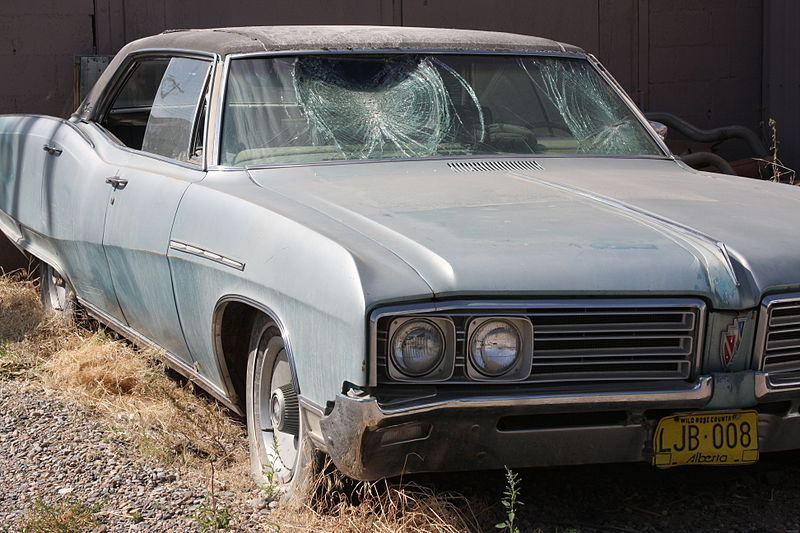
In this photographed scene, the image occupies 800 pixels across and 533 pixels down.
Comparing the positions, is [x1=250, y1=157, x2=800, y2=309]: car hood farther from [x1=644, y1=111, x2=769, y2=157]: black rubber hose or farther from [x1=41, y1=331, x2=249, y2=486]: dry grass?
[x1=644, y1=111, x2=769, y2=157]: black rubber hose

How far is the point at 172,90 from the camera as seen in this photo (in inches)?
178

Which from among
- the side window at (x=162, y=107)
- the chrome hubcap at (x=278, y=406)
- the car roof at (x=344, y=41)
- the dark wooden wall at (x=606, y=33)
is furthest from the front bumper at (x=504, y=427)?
the dark wooden wall at (x=606, y=33)

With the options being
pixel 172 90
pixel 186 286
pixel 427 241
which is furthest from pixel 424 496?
pixel 172 90

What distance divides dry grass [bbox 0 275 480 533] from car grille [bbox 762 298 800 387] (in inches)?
35.8

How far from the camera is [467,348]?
2.81 meters

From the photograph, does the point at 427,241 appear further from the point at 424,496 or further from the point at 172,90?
the point at 172,90

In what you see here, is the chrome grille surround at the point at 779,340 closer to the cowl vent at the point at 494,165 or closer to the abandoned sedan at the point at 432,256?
the abandoned sedan at the point at 432,256

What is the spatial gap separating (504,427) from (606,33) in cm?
724

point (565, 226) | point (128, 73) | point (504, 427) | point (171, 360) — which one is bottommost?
point (171, 360)

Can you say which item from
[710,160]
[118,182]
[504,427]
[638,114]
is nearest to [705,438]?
[504,427]

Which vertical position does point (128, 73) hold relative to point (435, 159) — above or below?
above

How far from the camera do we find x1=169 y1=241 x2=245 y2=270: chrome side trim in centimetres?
336

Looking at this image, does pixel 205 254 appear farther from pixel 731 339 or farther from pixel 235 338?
pixel 731 339

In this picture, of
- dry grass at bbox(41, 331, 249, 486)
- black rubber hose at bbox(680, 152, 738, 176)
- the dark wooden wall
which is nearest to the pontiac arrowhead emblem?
dry grass at bbox(41, 331, 249, 486)
